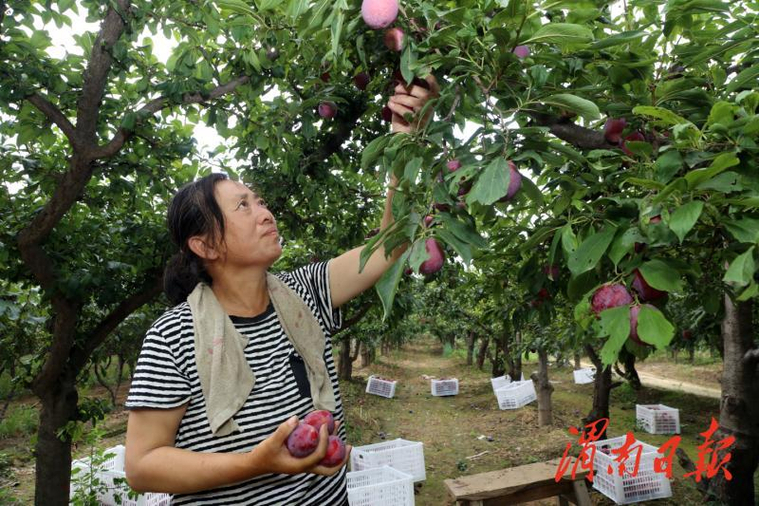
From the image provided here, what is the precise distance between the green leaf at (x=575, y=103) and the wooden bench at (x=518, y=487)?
13.3 ft

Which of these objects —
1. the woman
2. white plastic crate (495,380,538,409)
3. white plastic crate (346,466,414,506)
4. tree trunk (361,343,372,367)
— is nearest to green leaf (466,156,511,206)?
the woman

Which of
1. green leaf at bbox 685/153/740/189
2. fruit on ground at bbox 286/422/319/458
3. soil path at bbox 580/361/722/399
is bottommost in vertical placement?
soil path at bbox 580/361/722/399

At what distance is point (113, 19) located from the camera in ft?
9.16

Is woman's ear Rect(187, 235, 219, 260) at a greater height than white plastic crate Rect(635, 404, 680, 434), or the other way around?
woman's ear Rect(187, 235, 219, 260)

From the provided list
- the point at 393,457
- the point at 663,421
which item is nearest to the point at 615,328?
the point at 393,457

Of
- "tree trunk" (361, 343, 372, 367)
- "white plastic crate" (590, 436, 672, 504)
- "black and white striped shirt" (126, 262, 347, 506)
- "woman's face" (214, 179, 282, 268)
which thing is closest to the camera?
"black and white striped shirt" (126, 262, 347, 506)

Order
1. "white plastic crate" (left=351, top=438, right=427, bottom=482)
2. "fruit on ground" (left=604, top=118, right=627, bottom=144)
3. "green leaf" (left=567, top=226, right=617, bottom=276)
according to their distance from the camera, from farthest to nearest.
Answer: "white plastic crate" (left=351, top=438, right=427, bottom=482)
"fruit on ground" (left=604, top=118, right=627, bottom=144)
"green leaf" (left=567, top=226, right=617, bottom=276)

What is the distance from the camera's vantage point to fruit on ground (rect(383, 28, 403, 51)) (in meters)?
1.25

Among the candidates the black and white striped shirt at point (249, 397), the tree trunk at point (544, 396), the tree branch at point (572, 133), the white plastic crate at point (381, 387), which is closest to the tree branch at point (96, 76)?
the black and white striped shirt at point (249, 397)

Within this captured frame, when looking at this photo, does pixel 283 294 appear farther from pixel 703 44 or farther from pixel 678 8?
pixel 703 44

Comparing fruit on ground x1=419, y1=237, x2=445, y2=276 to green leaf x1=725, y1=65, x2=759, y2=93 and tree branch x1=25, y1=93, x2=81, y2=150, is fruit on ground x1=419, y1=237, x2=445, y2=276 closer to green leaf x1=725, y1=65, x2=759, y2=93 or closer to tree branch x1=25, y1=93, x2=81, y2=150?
green leaf x1=725, y1=65, x2=759, y2=93

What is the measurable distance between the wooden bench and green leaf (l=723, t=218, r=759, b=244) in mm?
4004

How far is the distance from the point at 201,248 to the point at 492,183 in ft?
3.14

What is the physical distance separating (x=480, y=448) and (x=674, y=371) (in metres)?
14.1
